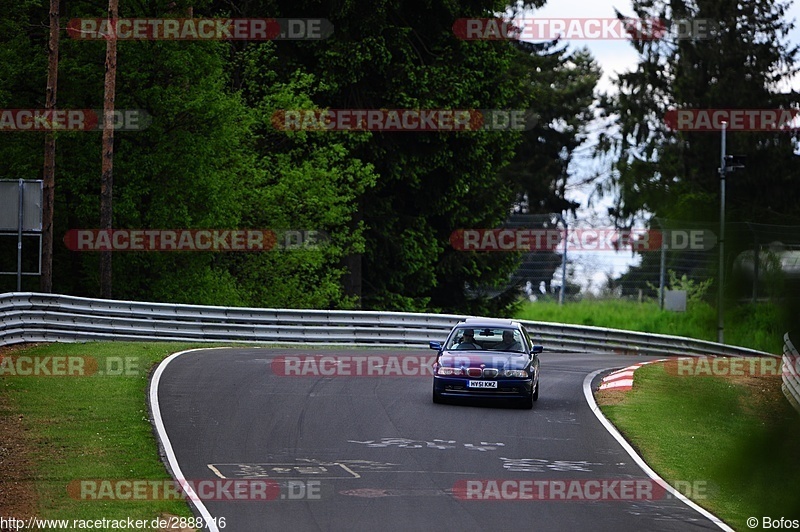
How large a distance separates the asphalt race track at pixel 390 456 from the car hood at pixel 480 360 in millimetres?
744

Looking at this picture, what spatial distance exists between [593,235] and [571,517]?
4667 millimetres

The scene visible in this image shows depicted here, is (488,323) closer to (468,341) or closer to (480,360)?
(468,341)

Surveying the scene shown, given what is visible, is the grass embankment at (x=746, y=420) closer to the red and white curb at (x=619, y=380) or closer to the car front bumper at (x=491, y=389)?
the car front bumper at (x=491, y=389)

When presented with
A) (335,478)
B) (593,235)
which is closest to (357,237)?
(335,478)

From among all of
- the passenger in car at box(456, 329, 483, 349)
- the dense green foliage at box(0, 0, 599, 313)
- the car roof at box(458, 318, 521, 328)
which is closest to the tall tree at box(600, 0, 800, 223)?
the passenger in car at box(456, 329, 483, 349)

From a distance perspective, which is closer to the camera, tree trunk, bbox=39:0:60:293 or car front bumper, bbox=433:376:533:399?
car front bumper, bbox=433:376:533:399

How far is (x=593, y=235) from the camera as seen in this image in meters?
6.95

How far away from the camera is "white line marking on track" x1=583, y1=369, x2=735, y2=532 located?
11205 millimetres

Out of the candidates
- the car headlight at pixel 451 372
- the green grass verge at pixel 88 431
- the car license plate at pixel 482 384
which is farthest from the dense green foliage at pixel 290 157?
the car license plate at pixel 482 384

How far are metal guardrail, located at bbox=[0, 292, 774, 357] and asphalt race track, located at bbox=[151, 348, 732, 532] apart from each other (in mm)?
4754

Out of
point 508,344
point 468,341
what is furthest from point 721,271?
point 468,341

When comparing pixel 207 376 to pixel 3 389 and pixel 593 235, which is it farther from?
pixel 593 235

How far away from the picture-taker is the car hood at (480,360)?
18.2 m

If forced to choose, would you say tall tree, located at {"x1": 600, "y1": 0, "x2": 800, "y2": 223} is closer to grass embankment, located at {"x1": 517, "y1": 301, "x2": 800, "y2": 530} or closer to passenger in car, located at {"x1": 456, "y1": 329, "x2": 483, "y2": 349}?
grass embankment, located at {"x1": 517, "y1": 301, "x2": 800, "y2": 530}
